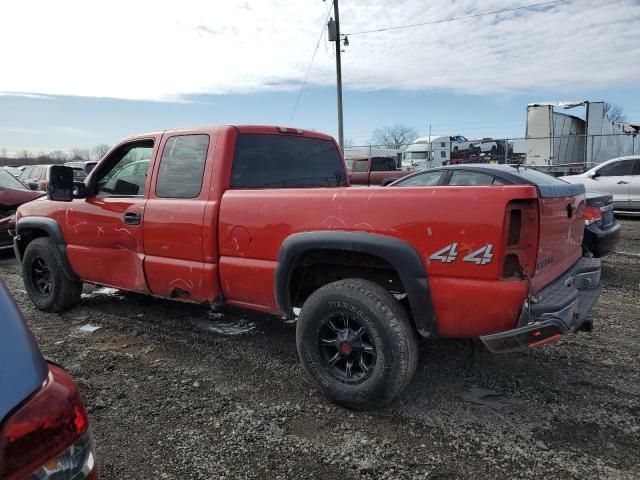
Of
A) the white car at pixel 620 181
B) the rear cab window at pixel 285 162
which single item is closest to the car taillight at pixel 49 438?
the rear cab window at pixel 285 162

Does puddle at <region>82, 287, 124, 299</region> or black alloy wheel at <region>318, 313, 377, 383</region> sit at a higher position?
black alloy wheel at <region>318, 313, 377, 383</region>

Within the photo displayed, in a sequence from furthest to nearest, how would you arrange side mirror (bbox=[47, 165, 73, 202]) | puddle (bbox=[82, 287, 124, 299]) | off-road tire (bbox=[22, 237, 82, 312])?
1. puddle (bbox=[82, 287, 124, 299])
2. off-road tire (bbox=[22, 237, 82, 312])
3. side mirror (bbox=[47, 165, 73, 202])

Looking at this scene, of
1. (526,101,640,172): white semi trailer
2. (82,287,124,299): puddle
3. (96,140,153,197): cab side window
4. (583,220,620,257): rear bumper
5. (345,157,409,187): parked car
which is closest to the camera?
(96,140,153,197): cab side window

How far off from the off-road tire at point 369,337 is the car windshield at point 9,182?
8255 millimetres

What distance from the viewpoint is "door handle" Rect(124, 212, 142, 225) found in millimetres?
4117

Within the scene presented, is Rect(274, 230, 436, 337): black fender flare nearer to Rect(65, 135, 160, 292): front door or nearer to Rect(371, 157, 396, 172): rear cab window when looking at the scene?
Rect(65, 135, 160, 292): front door

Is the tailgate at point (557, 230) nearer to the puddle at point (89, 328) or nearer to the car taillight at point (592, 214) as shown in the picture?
the car taillight at point (592, 214)

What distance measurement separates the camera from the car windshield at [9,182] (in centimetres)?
906

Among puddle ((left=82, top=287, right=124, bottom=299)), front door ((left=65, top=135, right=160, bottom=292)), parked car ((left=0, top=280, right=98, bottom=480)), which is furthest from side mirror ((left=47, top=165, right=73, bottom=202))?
parked car ((left=0, top=280, right=98, bottom=480))

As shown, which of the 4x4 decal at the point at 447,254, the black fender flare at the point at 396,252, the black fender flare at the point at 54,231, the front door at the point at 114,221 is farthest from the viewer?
the black fender flare at the point at 54,231

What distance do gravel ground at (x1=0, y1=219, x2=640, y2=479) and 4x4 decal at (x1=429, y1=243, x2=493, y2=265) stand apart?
1058 millimetres

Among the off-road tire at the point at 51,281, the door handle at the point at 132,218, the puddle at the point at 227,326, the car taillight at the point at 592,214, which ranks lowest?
the puddle at the point at 227,326

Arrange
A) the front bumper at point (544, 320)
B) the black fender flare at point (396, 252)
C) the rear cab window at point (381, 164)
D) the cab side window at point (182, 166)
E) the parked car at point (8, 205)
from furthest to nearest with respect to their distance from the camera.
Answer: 1. the rear cab window at point (381, 164)
2. the parked car at point (8, 205)
3. the cab side window at point (182, 166)
4. the black fender flare at point (396, 252)
5. the front bumper at point (544, 320)

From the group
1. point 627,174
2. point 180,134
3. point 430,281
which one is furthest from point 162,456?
point 627,174
